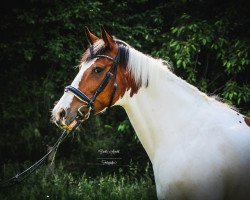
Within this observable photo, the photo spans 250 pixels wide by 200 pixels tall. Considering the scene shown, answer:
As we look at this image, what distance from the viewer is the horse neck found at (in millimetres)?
3039

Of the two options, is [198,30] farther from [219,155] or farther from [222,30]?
[219,155]

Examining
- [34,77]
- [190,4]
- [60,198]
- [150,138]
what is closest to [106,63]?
[150,138]

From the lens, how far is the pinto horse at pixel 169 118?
2789 millimetres

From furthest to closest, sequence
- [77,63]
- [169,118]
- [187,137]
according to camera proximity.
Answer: [77,63], [169,118], [187,137]

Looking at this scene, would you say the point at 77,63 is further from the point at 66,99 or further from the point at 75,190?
the point at 66,99

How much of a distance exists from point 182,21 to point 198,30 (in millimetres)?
533

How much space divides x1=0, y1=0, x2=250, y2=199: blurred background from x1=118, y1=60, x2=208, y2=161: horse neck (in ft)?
8.73

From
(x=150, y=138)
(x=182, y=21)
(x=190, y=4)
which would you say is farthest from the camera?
(x=190, y=4)

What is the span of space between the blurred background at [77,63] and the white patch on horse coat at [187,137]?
106 inches

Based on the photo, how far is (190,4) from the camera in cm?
706

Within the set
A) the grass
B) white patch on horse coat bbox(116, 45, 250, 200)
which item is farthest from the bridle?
the grass

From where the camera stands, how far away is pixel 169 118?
3.07 m

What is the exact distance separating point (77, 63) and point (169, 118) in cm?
419

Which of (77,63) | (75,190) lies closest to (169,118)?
(75,190)
